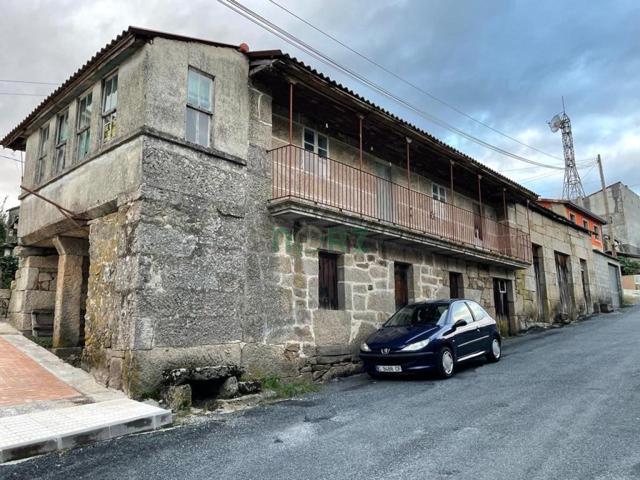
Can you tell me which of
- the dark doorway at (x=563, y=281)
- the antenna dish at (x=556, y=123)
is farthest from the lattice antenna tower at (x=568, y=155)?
the dark doorway at (x=563, y=281)

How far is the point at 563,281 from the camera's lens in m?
20.5

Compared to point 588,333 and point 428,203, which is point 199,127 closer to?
point 428,203

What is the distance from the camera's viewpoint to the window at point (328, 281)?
9883 millimetres

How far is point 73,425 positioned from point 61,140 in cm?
714

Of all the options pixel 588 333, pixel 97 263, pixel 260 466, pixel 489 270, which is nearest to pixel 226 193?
pixel 97 263

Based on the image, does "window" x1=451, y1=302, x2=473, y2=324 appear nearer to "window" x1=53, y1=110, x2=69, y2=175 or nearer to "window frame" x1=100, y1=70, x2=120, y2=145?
"window frame" x1=100, y1=70, x2=120, y2=145

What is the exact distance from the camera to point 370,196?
38.8 feet

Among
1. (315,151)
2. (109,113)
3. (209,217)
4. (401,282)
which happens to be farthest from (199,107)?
(401,282)

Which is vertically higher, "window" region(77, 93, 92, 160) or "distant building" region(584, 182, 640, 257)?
"distant building" region(584, 182, 640, 257)

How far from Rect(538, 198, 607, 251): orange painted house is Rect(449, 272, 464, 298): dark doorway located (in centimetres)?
1209

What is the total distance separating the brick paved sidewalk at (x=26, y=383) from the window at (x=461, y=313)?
661cm

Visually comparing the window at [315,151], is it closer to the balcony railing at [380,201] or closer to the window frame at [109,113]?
the balcony railing at [380,201]

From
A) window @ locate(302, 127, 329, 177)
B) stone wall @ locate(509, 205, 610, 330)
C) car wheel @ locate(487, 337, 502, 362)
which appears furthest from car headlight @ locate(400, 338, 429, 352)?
stone wall @ locate(509, 205, 610, 330)

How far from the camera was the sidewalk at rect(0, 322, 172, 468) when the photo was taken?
482 cm
